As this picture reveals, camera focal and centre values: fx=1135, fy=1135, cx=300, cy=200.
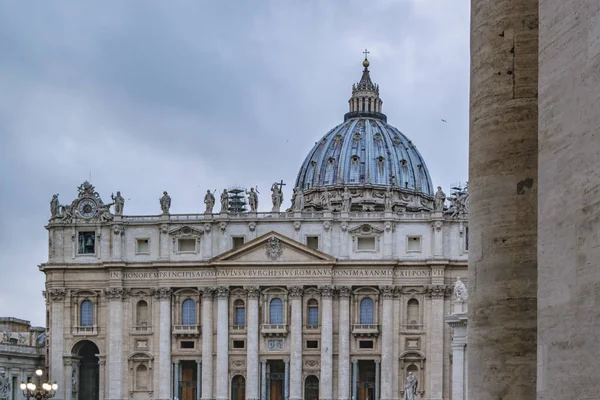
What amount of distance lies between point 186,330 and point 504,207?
7131 centimetres

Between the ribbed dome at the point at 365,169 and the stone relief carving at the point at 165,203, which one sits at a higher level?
the ribbed dome at the point at 365,169

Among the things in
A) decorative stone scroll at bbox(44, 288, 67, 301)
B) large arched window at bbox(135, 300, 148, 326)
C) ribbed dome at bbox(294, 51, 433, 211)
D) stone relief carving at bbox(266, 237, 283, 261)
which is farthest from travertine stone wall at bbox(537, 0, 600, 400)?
ribbed dome at bbox(294, 51, 433, 211)

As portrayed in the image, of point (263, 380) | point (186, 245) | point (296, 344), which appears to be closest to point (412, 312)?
point (296, 344)

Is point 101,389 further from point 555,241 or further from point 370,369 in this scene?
point 555,241

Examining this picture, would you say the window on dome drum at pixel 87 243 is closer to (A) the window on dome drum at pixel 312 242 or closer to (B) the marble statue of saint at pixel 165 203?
(B) the marble statue of saint at pixel 165 203

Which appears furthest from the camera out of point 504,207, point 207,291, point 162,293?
point 162,293

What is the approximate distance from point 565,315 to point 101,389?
76.7 metres

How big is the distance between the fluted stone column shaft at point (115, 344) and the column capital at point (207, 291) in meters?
5.91

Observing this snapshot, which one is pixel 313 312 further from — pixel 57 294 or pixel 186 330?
pixel 57 294

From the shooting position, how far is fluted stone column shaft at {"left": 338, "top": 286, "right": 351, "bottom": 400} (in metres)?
78.5

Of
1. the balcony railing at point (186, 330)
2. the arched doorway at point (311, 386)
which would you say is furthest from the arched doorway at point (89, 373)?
the arched doorway at point (311, 386)

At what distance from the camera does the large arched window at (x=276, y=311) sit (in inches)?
3147

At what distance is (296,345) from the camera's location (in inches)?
3113

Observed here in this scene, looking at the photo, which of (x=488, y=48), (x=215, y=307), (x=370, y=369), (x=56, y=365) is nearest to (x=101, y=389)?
(x=56, y=365)
